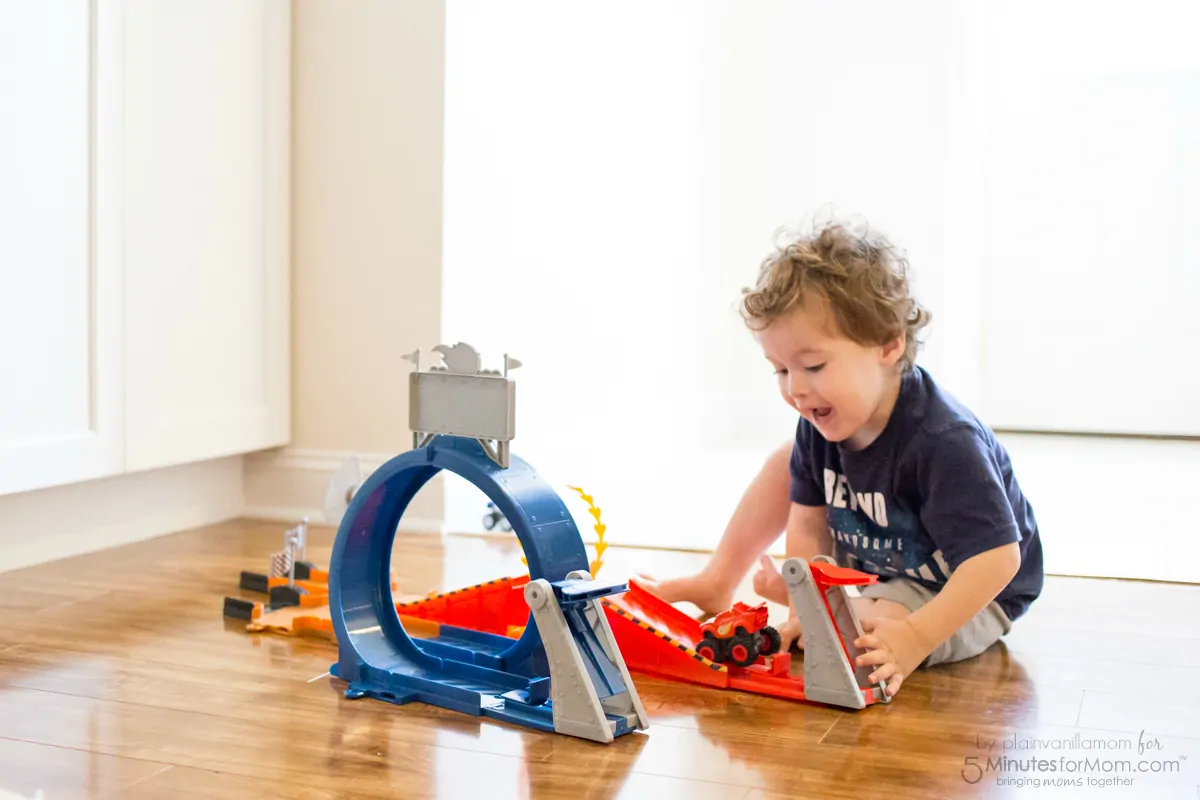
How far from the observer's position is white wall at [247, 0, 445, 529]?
1974 mm

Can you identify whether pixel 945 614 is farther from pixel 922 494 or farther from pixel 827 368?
pixel 827 368

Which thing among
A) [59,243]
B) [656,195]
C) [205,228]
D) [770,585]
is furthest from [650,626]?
[656,195]

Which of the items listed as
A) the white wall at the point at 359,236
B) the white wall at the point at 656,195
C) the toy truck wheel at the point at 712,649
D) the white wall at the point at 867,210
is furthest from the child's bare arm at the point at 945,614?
the white wall at the point at 867,210

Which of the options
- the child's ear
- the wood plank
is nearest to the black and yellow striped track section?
the child's ear

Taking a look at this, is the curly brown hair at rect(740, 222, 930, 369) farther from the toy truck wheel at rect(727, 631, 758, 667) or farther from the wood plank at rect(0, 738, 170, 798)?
the wood plank at rect(0, 738, 170, 798)

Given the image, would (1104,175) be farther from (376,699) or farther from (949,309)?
(376,699)

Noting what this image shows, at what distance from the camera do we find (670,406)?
9.95ft

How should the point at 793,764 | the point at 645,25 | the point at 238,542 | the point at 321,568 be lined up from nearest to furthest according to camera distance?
the point at 793,764, the point at 321,568, the point at 238,542, the point at 645,25

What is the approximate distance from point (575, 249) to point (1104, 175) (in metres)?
1.65

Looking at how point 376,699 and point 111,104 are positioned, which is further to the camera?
point 111,104

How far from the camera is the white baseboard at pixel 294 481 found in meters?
2.01

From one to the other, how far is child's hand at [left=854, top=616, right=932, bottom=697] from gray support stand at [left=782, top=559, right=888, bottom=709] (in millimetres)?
16

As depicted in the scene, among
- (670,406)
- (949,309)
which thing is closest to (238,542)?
(670,406)

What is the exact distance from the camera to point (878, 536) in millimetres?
1263
